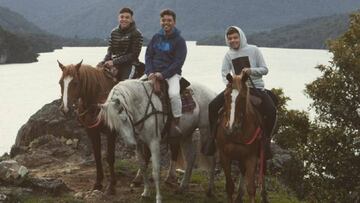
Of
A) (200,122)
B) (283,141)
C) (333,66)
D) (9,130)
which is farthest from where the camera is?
(9,130)

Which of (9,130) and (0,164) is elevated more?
(0,164)

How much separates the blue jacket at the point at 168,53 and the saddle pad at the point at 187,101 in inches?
24.0

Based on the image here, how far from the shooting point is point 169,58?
10.1m

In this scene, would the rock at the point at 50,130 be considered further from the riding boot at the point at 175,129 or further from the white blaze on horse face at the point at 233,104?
the white blaze on horse face at the point at 233,104

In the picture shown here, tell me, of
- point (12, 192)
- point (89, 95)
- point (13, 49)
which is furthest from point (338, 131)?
point (13, 49)

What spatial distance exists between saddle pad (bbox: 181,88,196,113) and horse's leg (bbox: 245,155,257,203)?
2.07 m

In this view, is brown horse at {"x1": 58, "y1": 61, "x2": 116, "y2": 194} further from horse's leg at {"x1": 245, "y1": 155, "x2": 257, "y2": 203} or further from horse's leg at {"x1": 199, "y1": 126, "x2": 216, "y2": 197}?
horse's leg at {"x1": 245, "y1": 155, "x2": 257, "y2": 203}

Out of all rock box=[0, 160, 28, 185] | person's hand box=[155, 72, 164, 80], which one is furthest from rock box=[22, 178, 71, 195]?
person's hand box=[155, 72, 164, 80]

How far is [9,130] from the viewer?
57.2 meters

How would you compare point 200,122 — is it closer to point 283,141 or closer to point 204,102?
point 204,102

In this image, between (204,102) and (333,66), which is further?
(333,66)

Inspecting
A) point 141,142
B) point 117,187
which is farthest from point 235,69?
point 117,187

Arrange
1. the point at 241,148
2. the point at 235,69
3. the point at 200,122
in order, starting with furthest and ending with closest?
the point at 200,122
the point at 235,69
the point at 241,148

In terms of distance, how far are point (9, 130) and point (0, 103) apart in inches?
1153
